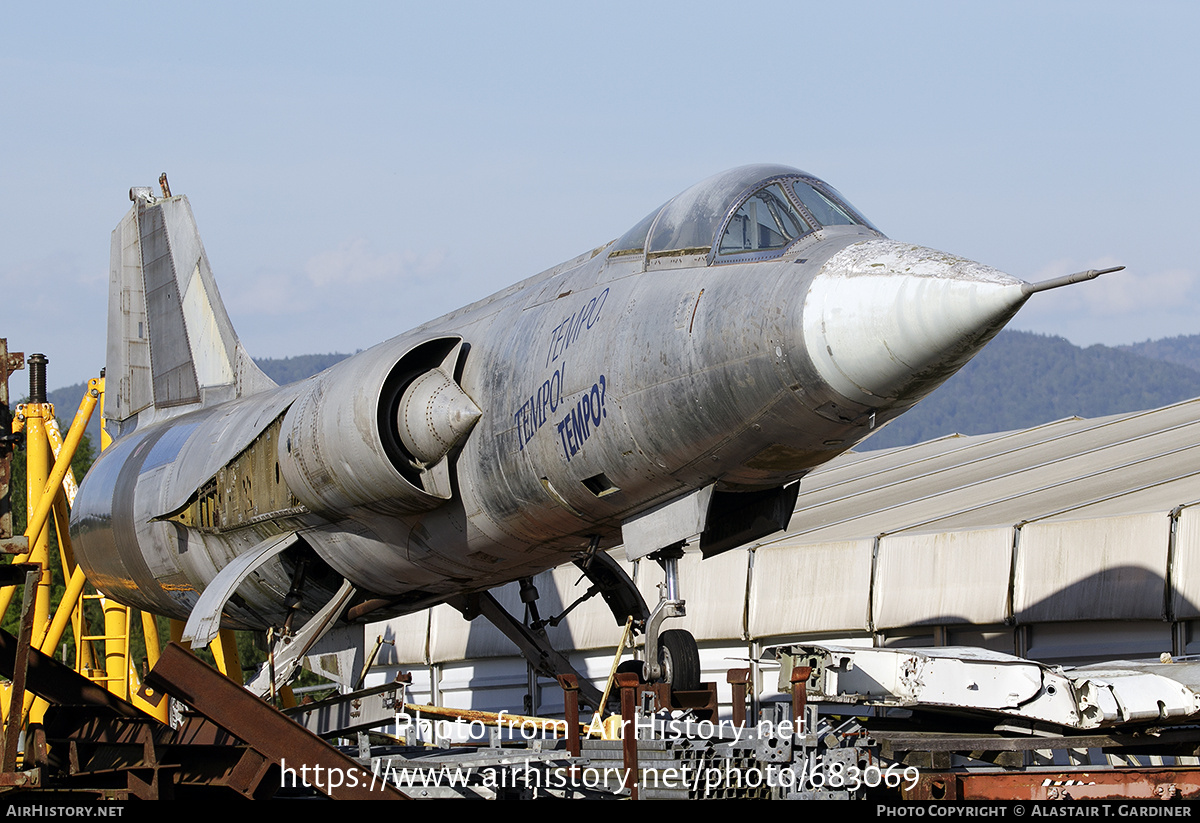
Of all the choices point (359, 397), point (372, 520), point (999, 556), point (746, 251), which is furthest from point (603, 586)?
point (999, 556)

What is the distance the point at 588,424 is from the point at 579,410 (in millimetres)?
117

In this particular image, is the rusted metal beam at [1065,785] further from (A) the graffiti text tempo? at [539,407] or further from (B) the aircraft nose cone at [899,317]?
(A) the graffiti text tempo? at [539,407]

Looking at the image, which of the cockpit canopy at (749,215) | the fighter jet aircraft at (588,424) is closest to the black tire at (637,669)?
the fighter jet aircraft at (588,424)

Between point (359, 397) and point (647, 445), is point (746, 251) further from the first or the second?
point (359, 397)

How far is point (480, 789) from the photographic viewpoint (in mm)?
7285

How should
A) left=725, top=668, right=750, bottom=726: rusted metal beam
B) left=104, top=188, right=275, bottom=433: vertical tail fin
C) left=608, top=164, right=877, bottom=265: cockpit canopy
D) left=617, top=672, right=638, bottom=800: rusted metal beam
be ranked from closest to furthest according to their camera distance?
left=617, top=672, right=638, bottom=800: rusted metal beam, left=725, top=668, right=750, bottom=726: rusted metal beam, left=608, top=164, right=877, bottom=265: cockpit canopy, left=104, top=188, right=275, bottom=433: vertical tail fin

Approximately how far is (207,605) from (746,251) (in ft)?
16.6

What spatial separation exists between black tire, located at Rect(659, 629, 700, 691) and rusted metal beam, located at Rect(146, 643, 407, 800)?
215cm

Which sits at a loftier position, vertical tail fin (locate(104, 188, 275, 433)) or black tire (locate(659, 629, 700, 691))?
vertical tail fin (locate(104, 188, 275, 433))

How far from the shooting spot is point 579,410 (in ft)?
26.7

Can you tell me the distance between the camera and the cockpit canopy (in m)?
7.75

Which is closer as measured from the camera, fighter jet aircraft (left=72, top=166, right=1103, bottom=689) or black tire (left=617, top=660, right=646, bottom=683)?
fighter jet aircraft (left=72, top=166, right=1103, bottom=689)

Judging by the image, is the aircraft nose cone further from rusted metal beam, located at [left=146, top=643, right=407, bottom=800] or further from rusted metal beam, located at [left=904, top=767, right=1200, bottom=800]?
rusted metal beam, located at [left=146, top=643, right=407, bottom=800]

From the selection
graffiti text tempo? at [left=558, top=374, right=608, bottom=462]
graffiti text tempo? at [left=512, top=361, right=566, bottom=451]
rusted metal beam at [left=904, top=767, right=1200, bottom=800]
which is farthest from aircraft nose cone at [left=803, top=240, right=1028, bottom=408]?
rusted metal beam at [left=904, top=767, right=1200, bottom=800]
